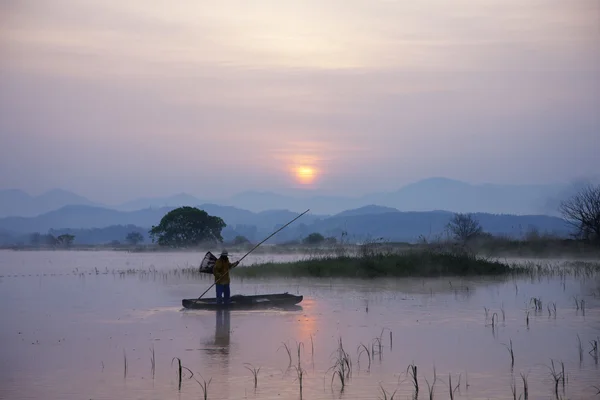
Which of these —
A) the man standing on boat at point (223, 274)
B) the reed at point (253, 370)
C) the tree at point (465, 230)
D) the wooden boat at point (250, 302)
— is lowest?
the reed at point (253, 370)

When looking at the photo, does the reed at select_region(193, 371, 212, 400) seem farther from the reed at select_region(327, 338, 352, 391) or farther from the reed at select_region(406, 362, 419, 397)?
the reed at select_region(406, 362, 419, 397)

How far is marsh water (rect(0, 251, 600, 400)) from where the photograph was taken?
11258 mm

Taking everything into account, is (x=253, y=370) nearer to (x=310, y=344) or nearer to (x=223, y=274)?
(x=310, y=344)

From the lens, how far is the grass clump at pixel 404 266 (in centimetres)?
2941

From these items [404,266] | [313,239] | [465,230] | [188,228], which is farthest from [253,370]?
[313,239]

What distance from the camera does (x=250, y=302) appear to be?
66.8 ft

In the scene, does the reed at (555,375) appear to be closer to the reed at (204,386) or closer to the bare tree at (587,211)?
the reed at (204,386)

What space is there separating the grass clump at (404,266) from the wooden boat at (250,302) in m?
8.98

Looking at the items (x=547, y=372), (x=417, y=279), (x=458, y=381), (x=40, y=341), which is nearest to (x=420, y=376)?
(x=458, y=381)

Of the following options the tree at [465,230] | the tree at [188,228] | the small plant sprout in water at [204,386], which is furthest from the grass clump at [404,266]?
the tree at [188,228]

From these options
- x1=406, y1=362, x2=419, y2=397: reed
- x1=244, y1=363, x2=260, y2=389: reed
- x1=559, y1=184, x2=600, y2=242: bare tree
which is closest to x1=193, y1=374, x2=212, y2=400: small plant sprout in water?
x1=244, y1=363, x2=260, y2=389: reed

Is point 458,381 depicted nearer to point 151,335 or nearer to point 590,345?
point 590,345

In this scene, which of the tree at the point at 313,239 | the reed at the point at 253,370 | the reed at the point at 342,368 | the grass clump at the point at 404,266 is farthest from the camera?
the tree at the point at 313,239

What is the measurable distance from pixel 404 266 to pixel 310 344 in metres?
15.2
